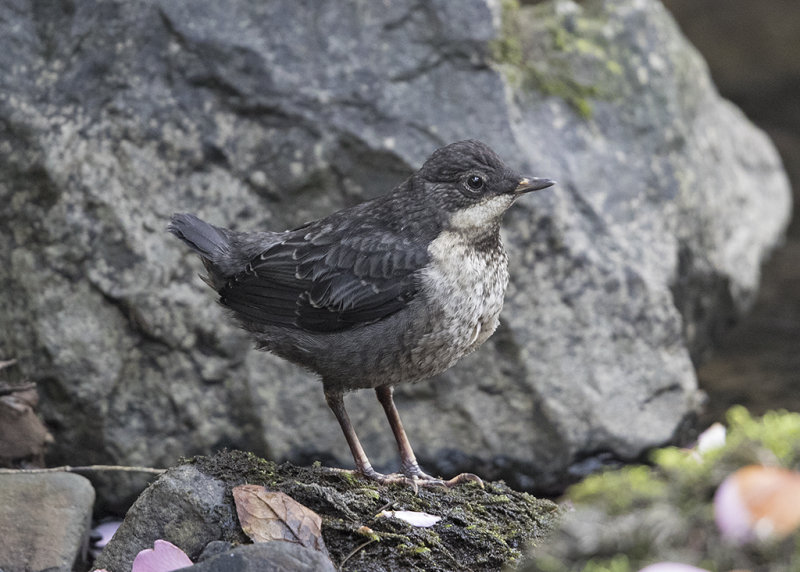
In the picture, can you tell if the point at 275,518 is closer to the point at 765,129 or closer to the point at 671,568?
the point at 671,568

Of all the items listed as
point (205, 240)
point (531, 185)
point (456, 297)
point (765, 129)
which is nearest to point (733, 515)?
point (456, 297)

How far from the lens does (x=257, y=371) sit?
16.2 feet

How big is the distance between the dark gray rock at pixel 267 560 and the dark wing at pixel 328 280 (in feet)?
4.26

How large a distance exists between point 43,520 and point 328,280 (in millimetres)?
1362

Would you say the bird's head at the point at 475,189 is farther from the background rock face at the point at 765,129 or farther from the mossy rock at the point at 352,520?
the background rock face at the point at 765,129

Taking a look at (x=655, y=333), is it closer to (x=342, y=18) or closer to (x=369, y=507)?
(x=342, y=18)

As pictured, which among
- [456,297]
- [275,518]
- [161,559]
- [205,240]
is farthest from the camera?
[205,240]

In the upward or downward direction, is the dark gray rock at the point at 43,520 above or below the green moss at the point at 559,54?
below

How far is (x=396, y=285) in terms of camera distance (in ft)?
11.9

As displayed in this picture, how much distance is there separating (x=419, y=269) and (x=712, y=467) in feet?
6.48

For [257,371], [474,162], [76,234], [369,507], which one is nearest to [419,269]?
[474,162]

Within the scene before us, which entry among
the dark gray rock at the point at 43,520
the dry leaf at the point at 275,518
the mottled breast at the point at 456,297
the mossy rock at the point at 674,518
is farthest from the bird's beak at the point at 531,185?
the dark gray rock at the point at 43,520

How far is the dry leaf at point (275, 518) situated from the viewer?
290cm

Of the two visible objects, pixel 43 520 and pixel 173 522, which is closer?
pixel 173 522
